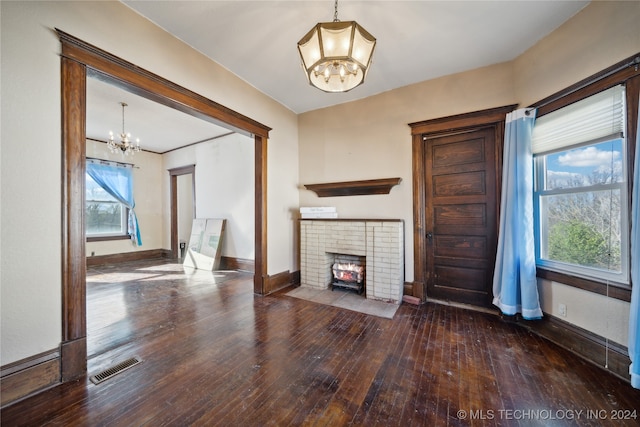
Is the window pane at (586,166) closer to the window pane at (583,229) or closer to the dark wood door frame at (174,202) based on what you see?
the window pane at (583,229)

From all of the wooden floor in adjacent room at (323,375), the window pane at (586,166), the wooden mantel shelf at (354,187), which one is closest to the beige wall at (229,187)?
the wooden mantel shelf at (354,187)

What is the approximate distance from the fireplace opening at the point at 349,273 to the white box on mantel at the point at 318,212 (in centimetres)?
71

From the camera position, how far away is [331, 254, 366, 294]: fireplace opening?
12.1 ft

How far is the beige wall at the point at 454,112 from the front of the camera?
193 centimetres

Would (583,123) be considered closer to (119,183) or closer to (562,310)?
(562,310)

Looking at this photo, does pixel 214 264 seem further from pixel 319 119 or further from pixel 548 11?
pixel 548 11

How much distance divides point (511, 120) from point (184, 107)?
3.66 m

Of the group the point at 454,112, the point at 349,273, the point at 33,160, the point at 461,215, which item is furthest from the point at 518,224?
the point at 33,160

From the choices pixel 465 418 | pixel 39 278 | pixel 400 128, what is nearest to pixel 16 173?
pixel 39 278

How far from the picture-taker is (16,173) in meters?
1.58

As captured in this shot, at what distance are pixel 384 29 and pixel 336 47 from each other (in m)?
1.28

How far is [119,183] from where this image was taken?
5.92 metres

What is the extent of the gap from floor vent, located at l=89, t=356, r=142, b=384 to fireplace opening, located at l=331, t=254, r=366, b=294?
2.59m

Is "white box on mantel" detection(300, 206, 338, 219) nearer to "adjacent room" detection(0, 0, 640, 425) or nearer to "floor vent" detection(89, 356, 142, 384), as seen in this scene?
"adjacent room" detection(0, 0, 640, 425)
